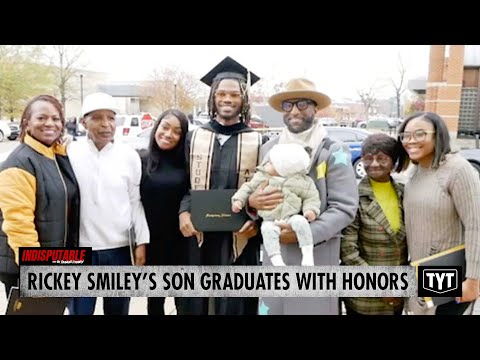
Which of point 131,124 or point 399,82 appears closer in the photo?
point 131,124

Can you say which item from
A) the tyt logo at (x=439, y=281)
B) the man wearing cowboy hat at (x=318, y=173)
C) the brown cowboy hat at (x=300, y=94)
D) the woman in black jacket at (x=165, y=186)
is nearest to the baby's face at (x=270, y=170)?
the man wearing cowboy hat at (x=318, y=173)

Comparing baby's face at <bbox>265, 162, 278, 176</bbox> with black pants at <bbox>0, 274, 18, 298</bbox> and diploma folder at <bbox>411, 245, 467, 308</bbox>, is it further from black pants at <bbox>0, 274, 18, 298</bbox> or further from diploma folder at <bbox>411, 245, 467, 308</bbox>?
black pants at <bbox>0, 274, 18, 298</bbox>

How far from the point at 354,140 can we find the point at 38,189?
149 cm

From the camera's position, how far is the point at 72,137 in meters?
2.08

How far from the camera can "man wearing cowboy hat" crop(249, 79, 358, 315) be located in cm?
200

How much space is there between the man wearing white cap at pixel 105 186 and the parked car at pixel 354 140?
958 millimetres

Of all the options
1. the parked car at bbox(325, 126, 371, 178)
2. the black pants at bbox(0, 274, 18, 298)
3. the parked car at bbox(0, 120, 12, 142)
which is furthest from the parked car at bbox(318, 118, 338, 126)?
the black pants at bbox(0, 274, 18, 298)

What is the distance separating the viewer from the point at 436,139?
6.54 feet

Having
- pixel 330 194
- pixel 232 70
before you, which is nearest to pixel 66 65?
pixel 232 70

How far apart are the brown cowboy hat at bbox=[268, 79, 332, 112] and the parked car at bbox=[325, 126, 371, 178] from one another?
136 millimetres

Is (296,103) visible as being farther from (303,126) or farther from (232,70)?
(232,70)

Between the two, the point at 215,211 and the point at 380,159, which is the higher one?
the point at 380,159

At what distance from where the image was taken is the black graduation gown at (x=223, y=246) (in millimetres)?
2080

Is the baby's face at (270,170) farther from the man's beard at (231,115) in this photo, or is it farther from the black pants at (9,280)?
the black pants at (9,280)
